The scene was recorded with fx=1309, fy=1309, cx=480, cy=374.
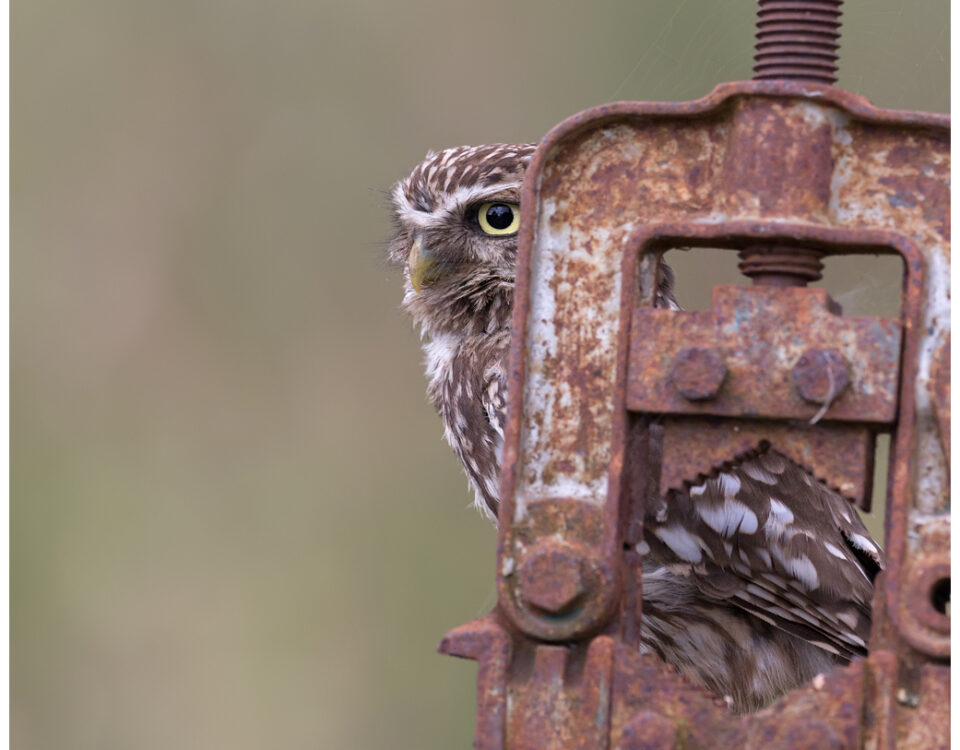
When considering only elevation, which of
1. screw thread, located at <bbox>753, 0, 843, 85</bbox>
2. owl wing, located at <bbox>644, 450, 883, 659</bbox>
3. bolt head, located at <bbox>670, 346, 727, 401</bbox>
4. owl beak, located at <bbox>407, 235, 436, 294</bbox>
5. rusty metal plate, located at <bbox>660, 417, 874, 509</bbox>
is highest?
screw thread, located at <bbox>753, 0, 843, 85</bbox>

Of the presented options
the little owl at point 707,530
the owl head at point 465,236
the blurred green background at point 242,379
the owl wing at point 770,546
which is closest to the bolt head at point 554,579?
the little owl at point 707,530

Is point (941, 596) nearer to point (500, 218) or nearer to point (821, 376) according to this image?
point (821, 376)

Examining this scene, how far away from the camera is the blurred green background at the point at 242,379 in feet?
13.0

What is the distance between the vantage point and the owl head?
102 inches

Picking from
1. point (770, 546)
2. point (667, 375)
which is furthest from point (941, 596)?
point (770, 546)

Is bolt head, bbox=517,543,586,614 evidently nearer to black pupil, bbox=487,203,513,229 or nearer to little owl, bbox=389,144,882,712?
little owl, bbox=389,144,882,712

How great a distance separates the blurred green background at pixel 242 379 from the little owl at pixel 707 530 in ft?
4.26

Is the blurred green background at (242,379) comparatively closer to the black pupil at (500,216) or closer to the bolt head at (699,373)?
the black pupil at (500,216)

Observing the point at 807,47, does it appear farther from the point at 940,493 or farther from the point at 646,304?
the point at 940,493

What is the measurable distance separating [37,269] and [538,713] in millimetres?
3371

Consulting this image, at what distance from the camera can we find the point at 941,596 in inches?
42.0

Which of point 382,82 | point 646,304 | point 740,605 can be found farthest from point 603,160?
point 382,82

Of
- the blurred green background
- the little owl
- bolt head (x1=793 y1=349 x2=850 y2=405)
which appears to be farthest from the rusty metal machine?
the blurred green background

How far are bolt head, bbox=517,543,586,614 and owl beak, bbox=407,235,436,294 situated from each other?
163 cm
